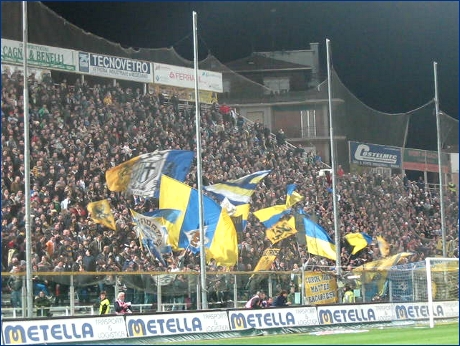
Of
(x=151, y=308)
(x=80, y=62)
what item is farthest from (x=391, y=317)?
(x=80, y=62)

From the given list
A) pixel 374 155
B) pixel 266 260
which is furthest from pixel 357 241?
pixel 374 155

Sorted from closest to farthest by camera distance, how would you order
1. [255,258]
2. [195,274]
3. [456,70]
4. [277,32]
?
[195,274], [255,258], [277,32], [456,70]

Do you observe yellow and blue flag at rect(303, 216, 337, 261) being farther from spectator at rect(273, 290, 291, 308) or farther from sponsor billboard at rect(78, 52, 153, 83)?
sponsor billboard at rect(78, 52, 153, 83)

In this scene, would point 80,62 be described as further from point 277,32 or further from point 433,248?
point 433,248

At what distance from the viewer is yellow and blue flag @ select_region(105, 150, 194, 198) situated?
28297 millimetres

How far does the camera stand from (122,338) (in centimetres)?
2202

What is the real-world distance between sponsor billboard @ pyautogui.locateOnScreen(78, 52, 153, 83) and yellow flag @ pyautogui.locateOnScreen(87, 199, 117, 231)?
26.2 feet

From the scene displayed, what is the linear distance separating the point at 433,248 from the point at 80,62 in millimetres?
15682

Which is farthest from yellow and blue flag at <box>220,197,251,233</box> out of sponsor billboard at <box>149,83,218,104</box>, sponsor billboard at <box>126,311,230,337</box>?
sponsor billboard at <box>149,83,218,104</box>

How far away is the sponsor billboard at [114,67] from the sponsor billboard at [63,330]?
14.0 meters

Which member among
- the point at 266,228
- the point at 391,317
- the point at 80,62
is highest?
the point at 80,62

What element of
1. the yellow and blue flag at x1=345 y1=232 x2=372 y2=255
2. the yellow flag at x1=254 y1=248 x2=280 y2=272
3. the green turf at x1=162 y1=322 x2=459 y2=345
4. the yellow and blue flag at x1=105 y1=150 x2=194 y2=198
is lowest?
the green turf at x1=162 y1=322 x2=459 y2=345

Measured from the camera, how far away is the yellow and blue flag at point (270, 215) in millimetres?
32188

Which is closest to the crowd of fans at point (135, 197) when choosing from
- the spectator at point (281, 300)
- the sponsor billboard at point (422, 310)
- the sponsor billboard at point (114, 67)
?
the sponsor billboard at point (114, 67)
